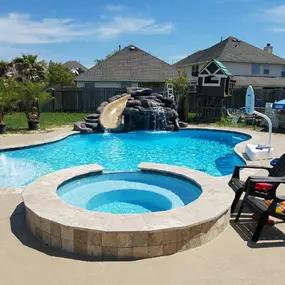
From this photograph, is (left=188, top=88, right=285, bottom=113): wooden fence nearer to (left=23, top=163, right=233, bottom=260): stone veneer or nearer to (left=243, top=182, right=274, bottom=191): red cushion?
(left=243, top=182, right=274, bottom=191): red cushion

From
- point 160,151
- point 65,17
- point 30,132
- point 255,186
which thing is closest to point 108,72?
point 65,17

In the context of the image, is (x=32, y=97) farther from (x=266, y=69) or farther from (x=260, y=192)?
(x=266, y=69)

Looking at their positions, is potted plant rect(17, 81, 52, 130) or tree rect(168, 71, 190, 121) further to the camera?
tree rect(168, 71, 190, 121)

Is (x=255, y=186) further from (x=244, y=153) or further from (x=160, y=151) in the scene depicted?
(x=160, y=151)

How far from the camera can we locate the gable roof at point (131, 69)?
89.4 feet

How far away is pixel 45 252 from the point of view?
11.7 feet

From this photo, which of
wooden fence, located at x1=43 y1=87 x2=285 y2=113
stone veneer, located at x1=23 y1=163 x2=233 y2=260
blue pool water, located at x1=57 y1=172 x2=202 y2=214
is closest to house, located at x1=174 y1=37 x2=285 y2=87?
wooden fence, located at x1=43 y1=87 x2=285 y2=113

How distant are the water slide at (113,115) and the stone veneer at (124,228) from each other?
34.5 feet

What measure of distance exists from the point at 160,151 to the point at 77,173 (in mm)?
5244

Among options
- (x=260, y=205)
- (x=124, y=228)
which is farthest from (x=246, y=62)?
(x=124, y=228)

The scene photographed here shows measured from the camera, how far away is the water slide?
14797 millimetres

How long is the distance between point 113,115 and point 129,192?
33.2 feet

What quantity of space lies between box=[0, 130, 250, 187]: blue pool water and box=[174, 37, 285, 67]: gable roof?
54.5 feet

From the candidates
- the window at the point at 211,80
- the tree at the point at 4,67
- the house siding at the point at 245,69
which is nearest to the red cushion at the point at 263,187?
the window at the point at 211,80
